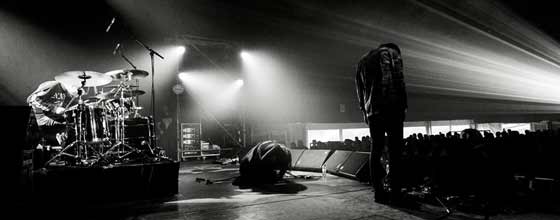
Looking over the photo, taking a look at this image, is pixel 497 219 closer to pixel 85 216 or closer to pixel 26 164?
pixel 85 216

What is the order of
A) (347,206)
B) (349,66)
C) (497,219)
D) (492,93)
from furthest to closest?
(492,93), (349,66), (347,206), (497,219)

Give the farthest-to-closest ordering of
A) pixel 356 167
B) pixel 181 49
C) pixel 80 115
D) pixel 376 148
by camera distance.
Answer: pixel 181 49 → pixel 80 115 → pixel 356 167 → pixel 376 148

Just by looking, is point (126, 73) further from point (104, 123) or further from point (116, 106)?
point (104, 123)

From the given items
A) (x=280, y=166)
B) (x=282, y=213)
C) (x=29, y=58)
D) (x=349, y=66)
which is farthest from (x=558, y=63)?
(x=29, y=58)

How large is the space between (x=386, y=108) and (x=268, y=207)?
150cm

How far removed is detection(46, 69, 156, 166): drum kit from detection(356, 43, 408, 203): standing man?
390 centimetres

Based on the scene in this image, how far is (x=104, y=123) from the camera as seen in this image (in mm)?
5180

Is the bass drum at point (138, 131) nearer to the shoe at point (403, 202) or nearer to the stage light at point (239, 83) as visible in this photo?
the shoe at point (403, 202)

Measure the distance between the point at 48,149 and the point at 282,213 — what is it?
5.75 metres

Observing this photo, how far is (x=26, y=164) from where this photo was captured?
8.35 ft

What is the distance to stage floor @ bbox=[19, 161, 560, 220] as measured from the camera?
89.8 inches

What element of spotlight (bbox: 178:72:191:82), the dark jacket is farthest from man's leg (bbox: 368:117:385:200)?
spotlight (bbox: 178:72:191:82)

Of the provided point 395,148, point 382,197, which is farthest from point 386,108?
point 382,197

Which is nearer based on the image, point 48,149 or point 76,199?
point 76,199
